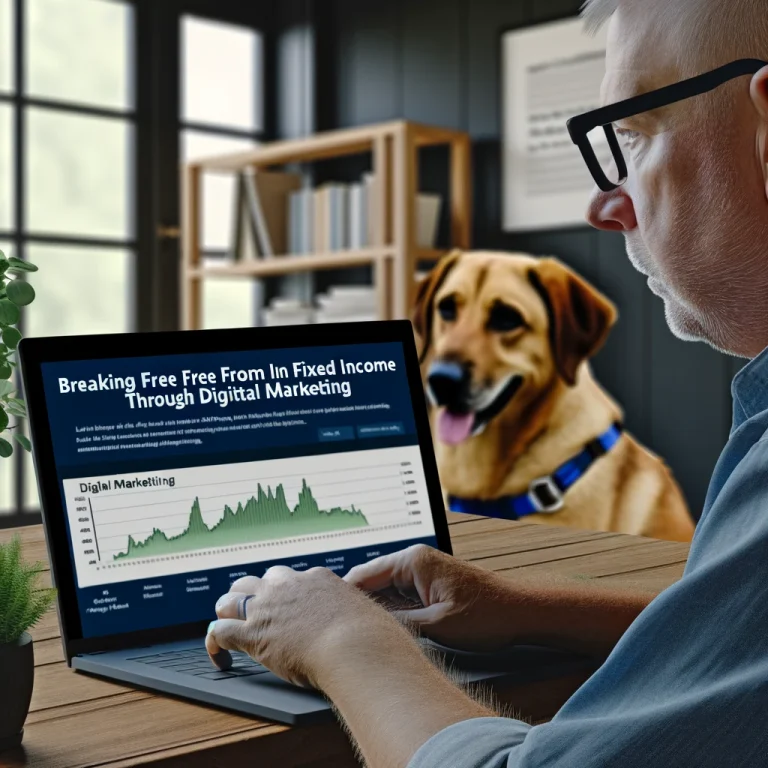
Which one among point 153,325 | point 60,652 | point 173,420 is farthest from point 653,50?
point 153,325

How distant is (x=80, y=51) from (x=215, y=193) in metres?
0.77

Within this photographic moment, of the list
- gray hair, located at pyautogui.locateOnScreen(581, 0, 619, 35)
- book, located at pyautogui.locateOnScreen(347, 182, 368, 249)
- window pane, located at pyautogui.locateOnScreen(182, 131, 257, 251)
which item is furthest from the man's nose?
window pane, located at pyautogui.locateOnScreen(182, 131, 257, 251)

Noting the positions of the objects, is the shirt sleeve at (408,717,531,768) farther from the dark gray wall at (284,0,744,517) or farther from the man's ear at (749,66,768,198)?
the dark gray wall at (284,0,744,517)

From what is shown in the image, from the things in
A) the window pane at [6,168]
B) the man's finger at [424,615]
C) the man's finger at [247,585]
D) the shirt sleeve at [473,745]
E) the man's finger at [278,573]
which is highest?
the window pane at [6,168]

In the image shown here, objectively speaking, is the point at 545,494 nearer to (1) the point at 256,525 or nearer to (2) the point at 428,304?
(2) the point at 428,304

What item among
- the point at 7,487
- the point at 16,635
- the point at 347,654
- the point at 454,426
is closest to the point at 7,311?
the point at 16,635

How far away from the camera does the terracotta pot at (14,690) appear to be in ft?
2.26

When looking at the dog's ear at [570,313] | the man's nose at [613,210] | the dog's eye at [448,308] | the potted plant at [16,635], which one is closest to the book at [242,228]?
the dog's eye at [448,308]

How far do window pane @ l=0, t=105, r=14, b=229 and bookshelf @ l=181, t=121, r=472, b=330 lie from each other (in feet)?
2.19

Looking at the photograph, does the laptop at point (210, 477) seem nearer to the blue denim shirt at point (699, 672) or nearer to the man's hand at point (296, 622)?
the man's hand at point (296, 622)

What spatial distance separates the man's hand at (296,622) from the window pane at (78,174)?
341 centimetres

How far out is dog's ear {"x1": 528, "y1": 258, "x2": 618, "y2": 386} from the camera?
330 cm

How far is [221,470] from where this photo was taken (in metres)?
1.02

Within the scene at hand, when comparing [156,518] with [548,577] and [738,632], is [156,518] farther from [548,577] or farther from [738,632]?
[738,632]
